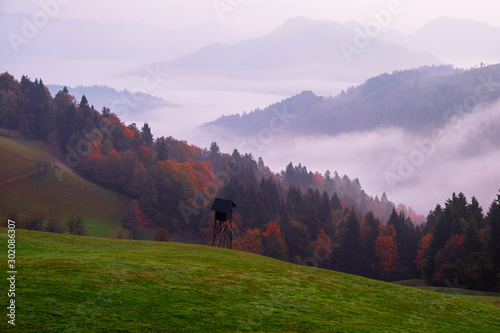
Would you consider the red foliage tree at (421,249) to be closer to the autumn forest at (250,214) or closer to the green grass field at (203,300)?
the autumn forest at (250,214)

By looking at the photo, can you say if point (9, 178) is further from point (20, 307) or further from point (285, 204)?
point (20, 307)

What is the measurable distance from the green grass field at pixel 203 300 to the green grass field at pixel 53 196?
297ft

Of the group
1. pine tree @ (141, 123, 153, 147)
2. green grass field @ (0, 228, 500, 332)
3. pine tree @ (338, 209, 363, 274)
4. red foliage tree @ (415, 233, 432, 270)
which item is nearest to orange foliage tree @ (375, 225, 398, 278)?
pine tree @ (338, 209, 363, 274)

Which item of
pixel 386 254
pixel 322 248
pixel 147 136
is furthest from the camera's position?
pixel 147 136

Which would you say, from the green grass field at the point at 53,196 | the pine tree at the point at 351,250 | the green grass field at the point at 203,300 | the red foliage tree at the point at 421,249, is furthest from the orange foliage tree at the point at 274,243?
the green grass field at the point at 203,300

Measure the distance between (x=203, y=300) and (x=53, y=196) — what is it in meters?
117

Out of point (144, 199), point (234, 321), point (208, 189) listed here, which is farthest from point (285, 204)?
point (234, 321)

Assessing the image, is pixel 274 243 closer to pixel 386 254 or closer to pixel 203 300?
pixel 386 254

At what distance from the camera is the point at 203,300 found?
25.4m

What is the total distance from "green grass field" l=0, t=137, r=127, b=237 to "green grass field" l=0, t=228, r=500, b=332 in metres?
90.5

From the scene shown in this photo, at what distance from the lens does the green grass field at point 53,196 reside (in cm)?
12250

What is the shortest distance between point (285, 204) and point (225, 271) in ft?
390

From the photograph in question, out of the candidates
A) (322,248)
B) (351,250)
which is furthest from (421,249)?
(322,248)

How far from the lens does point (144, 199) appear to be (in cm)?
14300
